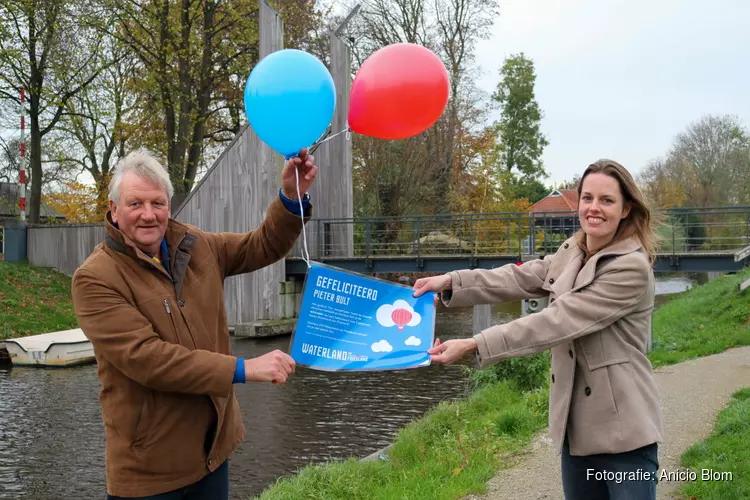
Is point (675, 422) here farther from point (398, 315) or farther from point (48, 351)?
point (48, 351)

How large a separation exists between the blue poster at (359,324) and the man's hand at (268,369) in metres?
0.39

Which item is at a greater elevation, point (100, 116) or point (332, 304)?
point (100, 116)

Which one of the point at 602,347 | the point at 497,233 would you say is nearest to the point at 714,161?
the point at 497,233

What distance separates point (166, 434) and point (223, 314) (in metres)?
0.57

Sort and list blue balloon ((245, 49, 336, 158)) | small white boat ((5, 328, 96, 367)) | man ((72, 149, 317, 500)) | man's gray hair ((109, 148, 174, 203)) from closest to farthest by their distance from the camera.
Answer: man ((72, 149, 317, 500)) < man's gray hair ((109, 148, 174, 203)) < blue balloon ((245, 49, 336, 158)) < small white boat ((5, 328, 96, 367))

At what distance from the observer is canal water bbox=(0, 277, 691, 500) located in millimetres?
7691

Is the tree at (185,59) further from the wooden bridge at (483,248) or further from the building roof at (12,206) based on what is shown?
the building roof at (12,206)

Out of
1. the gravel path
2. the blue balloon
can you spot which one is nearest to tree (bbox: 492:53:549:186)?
the gravel path

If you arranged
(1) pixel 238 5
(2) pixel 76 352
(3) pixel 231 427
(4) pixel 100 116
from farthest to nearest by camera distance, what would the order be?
(4) pixel 100 116 < (1) pixel 238 5 < (2) pixel 76 352 < (3) pixel 231 427

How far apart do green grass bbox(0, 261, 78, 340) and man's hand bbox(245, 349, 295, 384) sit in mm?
15829

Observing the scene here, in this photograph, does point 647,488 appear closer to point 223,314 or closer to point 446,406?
point 223,314

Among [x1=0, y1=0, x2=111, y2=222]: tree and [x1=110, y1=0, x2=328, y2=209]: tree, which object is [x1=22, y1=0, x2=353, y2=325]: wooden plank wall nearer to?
[x1=110, y1=0, x2=328, y2=209]: tree

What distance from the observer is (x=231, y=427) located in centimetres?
279

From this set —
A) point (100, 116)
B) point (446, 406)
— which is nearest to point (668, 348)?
point (446, 406)
